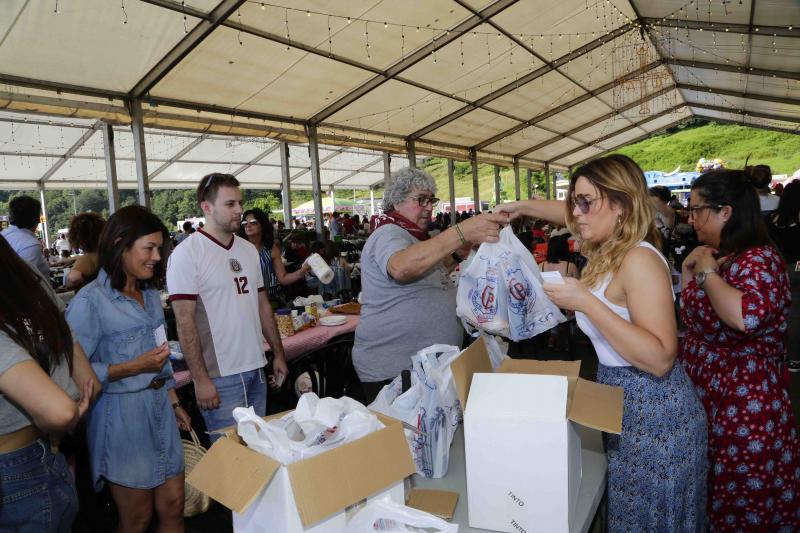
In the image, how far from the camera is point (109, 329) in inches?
67.1

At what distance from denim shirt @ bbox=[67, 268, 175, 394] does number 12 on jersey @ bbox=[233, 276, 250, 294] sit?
1.44 feet

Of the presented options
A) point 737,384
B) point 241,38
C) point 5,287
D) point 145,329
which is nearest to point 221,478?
point 5,287

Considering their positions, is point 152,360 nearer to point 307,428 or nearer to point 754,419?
point 307,428

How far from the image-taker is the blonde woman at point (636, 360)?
1.21 m

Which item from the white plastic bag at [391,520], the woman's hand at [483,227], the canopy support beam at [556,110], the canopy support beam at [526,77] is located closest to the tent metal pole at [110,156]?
the canopy support beam at [526,77]

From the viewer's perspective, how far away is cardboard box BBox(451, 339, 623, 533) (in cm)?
94

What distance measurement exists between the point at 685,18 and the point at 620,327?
10.5 metres

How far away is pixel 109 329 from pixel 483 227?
1.34 metres

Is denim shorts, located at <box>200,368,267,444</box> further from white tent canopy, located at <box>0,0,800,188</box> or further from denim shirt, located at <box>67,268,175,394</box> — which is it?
white tent canopy, located at <box>0,0,800,188</box>

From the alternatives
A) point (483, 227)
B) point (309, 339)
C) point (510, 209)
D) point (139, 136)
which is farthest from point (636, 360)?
point (139, 136)

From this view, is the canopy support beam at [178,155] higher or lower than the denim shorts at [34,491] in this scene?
higher

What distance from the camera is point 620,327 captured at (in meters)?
1.18

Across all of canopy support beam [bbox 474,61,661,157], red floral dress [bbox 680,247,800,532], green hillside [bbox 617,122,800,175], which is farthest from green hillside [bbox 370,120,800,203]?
red floral dress [bbox 680,247,800,532]

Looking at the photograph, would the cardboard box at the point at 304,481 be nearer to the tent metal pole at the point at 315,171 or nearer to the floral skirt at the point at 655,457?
the floral skirt at the point at 655,457
